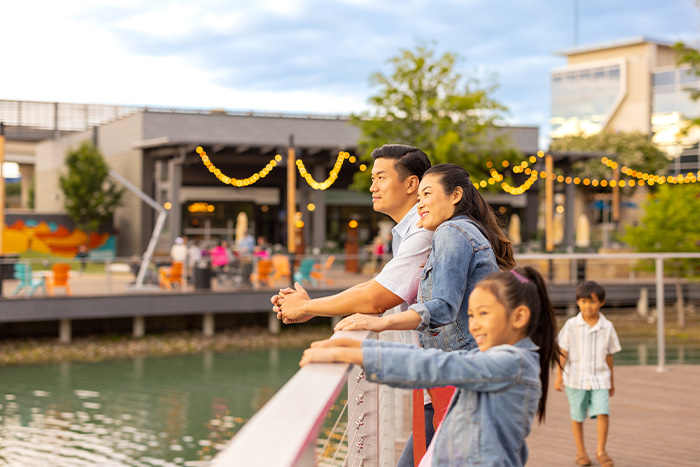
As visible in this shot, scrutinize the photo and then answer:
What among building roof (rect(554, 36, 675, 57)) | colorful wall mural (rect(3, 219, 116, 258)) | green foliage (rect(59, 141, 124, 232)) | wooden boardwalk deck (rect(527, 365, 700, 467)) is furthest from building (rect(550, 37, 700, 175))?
wooden boardwalk deck (rect(527, 365, 700, 467))

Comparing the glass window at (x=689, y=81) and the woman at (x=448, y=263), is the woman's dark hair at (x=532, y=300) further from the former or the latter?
the glass window at (x=689, y=81)

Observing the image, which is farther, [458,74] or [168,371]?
[458,74]

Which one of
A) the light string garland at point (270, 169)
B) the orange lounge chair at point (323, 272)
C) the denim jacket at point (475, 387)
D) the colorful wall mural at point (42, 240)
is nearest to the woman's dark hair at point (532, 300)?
the denim jacket at point (475, 387)

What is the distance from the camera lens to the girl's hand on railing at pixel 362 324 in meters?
2.39

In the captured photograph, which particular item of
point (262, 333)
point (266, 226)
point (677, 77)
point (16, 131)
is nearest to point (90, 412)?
point (262, 333)

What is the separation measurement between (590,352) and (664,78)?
62.1 meters

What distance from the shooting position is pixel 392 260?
109 inches

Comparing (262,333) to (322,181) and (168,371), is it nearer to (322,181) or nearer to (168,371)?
(168,371)

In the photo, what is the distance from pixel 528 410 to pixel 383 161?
1.30 meters

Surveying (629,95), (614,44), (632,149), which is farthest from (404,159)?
(614,44)

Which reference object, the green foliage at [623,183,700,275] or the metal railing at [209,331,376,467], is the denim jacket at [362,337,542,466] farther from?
the green foliage at [623,183,700,275]

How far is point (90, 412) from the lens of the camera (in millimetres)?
13602

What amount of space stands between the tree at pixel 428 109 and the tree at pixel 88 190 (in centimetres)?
1293

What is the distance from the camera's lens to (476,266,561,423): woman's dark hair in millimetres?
2088
